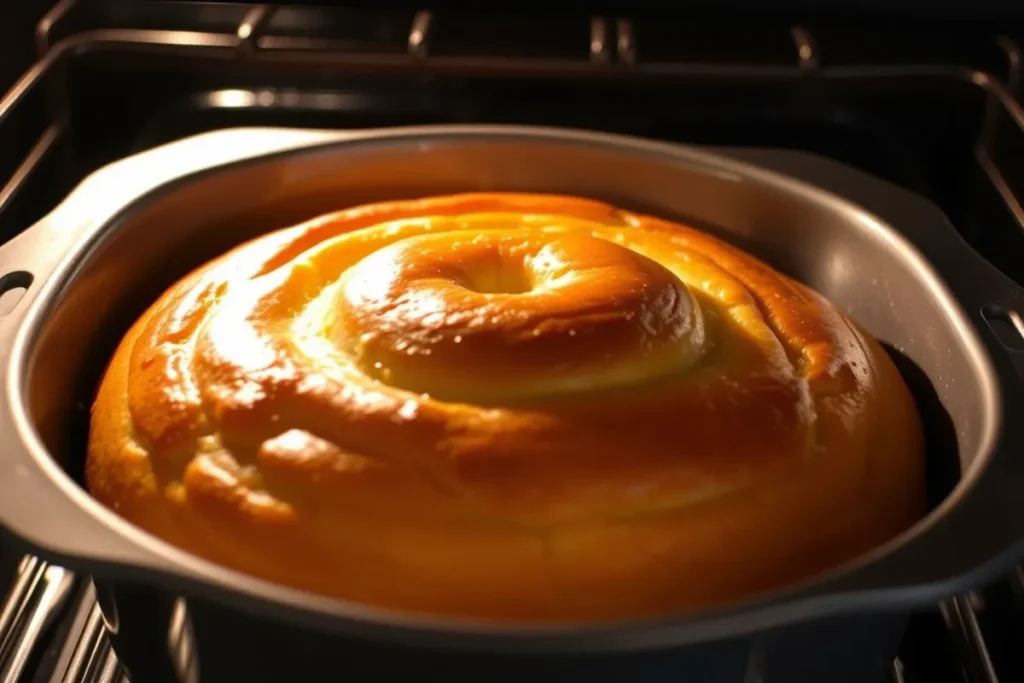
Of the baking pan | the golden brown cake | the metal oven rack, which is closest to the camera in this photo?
the baking pan

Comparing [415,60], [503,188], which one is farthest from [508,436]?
[415,60]

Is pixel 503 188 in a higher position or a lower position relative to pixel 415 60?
lower

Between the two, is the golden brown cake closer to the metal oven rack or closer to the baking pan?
the baking pan

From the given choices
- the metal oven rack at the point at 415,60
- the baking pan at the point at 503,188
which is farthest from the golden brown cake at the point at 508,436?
the metal oven rack at the point at 415,60

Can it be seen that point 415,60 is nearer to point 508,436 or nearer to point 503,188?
point 503,188

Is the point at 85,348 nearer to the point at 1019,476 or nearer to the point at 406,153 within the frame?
the point at 406,153

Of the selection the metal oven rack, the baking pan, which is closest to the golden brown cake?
the baking pan
